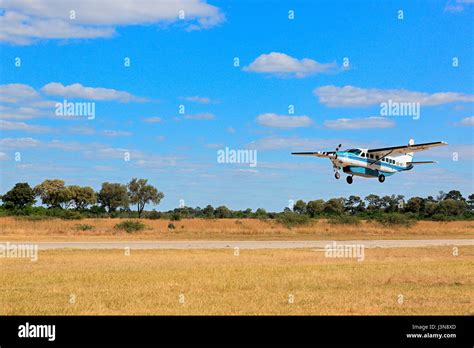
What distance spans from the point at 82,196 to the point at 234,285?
113 metres

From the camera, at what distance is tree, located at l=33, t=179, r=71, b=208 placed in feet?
423

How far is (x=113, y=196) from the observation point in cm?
12512

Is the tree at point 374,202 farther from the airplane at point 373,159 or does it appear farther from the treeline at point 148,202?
the airplane at point 373,159

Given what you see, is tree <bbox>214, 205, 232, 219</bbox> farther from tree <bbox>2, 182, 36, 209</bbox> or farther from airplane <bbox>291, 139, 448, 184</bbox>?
airplane <bbox>291, 139, 448, 184</bbox>

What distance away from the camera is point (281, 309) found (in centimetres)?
1789

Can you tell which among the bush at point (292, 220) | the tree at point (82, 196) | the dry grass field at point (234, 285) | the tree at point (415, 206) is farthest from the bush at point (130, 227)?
the tree at point (82, 196)

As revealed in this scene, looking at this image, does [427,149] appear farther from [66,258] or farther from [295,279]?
[66,258]

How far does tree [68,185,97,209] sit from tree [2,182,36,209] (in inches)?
315

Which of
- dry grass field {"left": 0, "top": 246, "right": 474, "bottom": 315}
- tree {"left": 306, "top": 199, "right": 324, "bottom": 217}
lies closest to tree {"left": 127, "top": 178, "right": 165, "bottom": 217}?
tree {"left": 306, "top": 199, "right": 324, "bottom": 217}

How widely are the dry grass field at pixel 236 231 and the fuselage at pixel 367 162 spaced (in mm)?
22880

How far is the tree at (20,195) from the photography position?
126250mm

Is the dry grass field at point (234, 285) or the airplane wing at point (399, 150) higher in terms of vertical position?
the airplane wing at point (399, 150)
